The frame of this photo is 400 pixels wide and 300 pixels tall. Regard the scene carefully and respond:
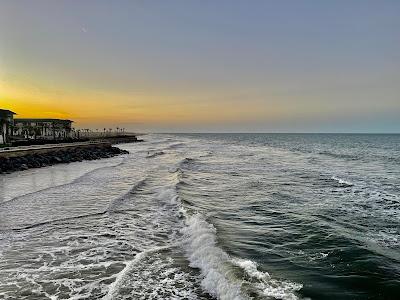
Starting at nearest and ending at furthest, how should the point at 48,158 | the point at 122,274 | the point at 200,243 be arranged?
the point at 122,274 < the point at 200,243 < the point at 48,158

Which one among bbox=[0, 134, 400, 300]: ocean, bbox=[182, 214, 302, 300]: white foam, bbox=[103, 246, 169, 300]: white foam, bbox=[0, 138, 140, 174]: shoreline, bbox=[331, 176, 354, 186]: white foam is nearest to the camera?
bbox=[182, 214, 302, 300]: white foam

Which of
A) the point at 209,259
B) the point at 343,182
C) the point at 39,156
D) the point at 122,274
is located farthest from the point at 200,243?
the point at 39,156

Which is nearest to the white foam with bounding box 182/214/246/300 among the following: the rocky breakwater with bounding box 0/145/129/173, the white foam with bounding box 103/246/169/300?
the white foam with bounding box 103/246/169/300

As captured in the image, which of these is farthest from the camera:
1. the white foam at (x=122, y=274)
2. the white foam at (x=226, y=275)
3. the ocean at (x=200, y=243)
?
the ocean at (x=200, y=243)

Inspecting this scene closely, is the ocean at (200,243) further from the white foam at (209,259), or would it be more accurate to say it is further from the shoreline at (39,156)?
the shoreline at (39,156)

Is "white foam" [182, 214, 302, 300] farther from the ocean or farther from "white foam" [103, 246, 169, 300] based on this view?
"white foam" [103, 246, 169, 300]

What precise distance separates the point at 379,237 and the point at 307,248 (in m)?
3.01

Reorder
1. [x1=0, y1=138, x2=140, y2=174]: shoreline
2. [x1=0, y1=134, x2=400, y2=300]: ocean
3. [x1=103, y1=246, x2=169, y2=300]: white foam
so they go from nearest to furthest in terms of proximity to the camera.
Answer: [x1=103, y1=246, x2=169, y2=300]: white foam → [x1=0, y1=134, x2=400, y2=300]: ocean → [x1=0, y1=138, x2=140, y2=174]: shoreline

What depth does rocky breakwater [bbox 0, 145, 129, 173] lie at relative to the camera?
33.9 metres

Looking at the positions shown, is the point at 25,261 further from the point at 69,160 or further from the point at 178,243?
the point at 69,160

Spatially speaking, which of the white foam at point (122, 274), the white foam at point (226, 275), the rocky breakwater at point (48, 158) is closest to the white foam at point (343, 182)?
the white foam at point (226, 275)

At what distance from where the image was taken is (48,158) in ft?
135

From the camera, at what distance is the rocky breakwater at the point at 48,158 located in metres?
33.9

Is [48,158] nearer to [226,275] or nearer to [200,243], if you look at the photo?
[200,243]
